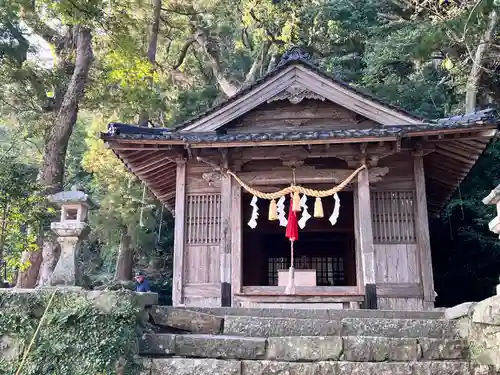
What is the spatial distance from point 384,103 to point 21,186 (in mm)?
7243

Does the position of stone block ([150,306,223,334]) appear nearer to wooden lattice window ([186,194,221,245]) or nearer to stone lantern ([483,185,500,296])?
stone lantern ([483,185,500,296])

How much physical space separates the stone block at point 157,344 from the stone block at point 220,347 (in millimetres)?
74

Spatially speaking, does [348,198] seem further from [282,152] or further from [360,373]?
[360,373]

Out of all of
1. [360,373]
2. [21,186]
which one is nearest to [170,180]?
[21,186]

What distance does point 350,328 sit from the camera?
6.34 m

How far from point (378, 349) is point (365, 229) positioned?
3.79 metres

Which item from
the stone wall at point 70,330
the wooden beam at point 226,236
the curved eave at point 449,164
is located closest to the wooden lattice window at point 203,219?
the wooden beam at point 226,236

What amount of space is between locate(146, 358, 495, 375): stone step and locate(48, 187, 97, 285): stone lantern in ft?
6.81

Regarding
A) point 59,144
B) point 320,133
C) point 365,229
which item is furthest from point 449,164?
point 59,144

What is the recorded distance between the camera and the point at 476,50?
15867 mm

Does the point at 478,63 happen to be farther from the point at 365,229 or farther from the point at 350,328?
the point at 350,328

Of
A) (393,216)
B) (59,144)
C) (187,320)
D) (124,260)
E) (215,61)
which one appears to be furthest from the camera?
(215,61)

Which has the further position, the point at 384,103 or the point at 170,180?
the point at 170,180

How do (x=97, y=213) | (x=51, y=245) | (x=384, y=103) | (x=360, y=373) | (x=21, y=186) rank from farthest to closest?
(x=97, y=213), (x=51, y=245), (x=384, y=103), (x=21, y=186), (x=360, y=373)
